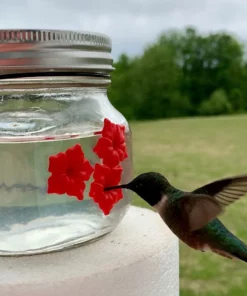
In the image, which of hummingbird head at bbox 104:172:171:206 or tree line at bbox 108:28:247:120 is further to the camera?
tree line at bbox 108:28:247:120

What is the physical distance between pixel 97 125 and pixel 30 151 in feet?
0.28

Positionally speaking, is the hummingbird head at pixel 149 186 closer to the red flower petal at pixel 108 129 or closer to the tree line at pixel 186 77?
the red flower petal at pixel 108 129

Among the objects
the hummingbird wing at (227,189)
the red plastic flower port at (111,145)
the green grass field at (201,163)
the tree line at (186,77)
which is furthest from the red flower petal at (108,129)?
the tree line at (186,77)

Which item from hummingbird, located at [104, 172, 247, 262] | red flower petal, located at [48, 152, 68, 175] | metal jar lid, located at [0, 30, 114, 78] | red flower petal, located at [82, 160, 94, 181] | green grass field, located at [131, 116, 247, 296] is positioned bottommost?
green grass field, located at [131, 116, 247, 296]

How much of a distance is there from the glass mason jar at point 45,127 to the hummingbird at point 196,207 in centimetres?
6

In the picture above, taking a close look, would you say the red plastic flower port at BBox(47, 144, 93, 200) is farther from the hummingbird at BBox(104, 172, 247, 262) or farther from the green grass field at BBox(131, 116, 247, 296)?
the green grass field at BBox(131, 116, 247, 296)

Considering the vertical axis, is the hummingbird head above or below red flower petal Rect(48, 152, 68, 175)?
below

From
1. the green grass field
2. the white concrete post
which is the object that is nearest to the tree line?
the green grass field

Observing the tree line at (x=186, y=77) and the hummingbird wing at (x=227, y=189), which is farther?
the tree line at (x=186, y=77)

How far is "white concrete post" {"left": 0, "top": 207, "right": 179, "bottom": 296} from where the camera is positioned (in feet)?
1.55

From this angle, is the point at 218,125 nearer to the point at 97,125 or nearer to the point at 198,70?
the point at 198,70

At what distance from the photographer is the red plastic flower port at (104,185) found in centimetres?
52

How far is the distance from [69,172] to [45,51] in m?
Answer: 0.12

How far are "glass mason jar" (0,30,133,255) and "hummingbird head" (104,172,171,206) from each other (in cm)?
5
